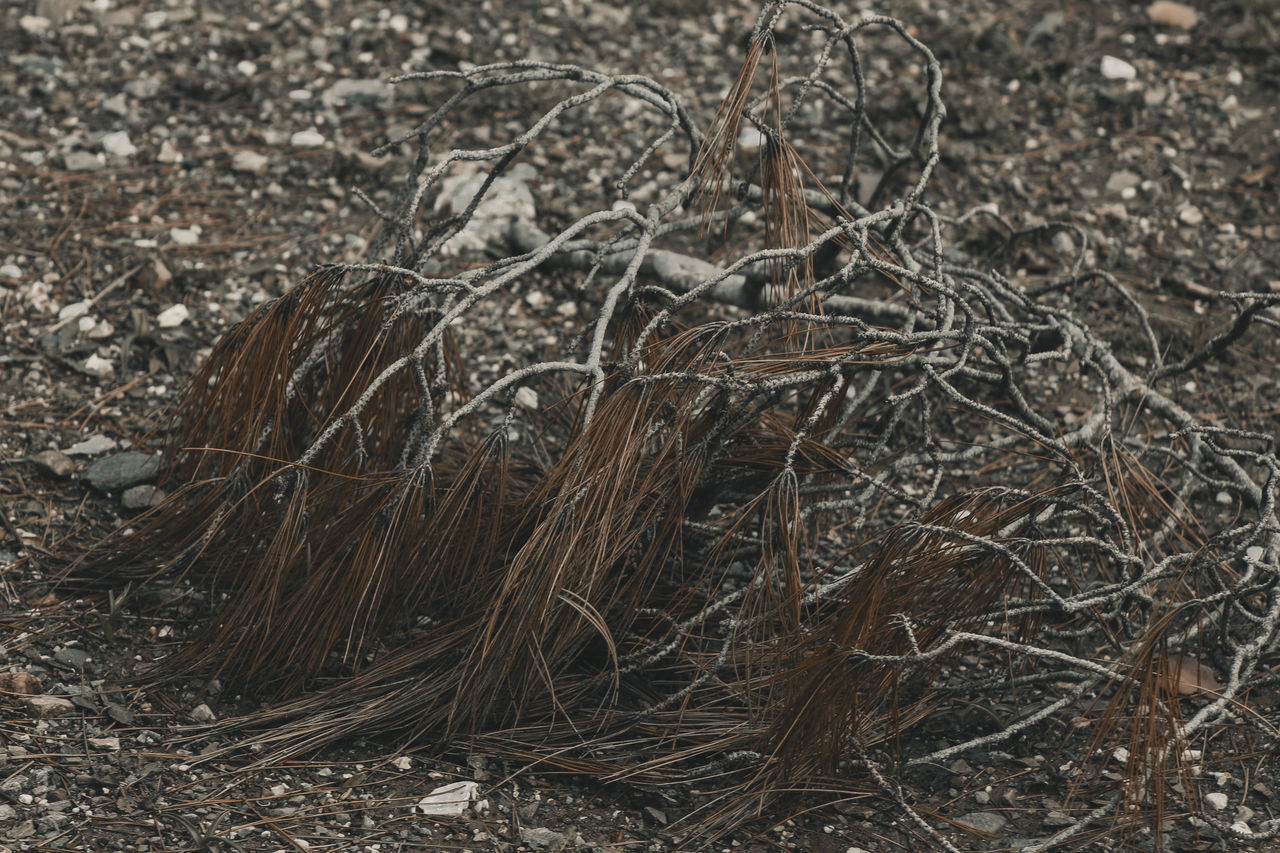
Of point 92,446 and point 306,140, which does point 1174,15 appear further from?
point 92,446

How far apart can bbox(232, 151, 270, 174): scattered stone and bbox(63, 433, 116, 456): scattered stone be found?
4.14 ft

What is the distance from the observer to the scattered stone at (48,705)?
221 cm

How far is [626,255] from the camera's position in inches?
133

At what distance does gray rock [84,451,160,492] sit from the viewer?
2.86m

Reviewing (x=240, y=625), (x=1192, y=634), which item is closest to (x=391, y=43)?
(x=240, y=625)

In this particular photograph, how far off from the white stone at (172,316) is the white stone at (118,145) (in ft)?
2.65

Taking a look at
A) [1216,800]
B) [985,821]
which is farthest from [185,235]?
[1216,800]

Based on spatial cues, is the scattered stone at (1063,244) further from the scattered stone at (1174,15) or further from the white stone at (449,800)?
the white stone at (449,800)

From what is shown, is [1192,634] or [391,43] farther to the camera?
[391,43]

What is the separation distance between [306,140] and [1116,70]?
2795 mm

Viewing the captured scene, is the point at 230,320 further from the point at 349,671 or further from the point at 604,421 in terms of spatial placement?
the point at 604,421

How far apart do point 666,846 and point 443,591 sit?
2.11ft

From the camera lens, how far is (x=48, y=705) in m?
2.24

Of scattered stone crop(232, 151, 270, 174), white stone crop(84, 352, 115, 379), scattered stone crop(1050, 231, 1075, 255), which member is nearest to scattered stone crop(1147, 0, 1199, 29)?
scattered stone crop(1050, 231, 1075, 255)
